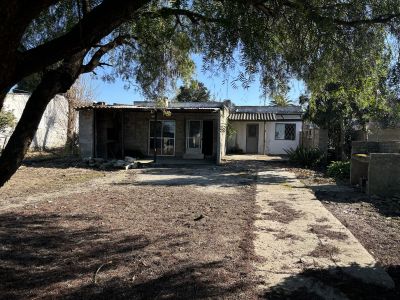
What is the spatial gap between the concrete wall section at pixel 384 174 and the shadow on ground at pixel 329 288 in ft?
22.3

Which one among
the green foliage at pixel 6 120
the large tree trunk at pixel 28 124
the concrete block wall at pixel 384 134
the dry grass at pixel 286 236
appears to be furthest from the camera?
the concrete block wall at pixel 384 134

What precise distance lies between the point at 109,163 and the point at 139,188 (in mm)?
6429

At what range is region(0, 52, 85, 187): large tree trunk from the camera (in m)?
3.39

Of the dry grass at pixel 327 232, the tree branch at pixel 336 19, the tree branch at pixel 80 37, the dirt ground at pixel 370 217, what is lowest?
the dirt ground at pixel 370 217

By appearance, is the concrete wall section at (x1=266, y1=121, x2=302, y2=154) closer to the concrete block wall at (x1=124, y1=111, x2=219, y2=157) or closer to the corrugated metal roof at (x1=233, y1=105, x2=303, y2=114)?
the corrugated metal roof at (x1=233, y1=105, x2=303, y2=114)

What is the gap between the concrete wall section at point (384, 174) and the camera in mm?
10898

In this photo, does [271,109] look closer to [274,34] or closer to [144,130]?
[144,130]

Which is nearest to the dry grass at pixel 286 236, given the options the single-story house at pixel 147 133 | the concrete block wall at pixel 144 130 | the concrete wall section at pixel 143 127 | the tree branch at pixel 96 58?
the tree branch at pixel 96 58

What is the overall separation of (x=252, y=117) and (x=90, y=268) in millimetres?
26019

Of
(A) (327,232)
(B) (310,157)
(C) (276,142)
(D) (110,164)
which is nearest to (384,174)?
(A) (327,232)

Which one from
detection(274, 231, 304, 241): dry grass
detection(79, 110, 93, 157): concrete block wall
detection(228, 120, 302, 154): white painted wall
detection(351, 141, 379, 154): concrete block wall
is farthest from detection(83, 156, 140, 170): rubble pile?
detection(228, 120, 302, 154): white painted wall

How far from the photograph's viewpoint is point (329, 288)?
437 cm

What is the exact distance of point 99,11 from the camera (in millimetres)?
3203

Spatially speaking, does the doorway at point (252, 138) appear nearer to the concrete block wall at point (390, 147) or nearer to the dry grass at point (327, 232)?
the concrete block wall at point (390, 147)
